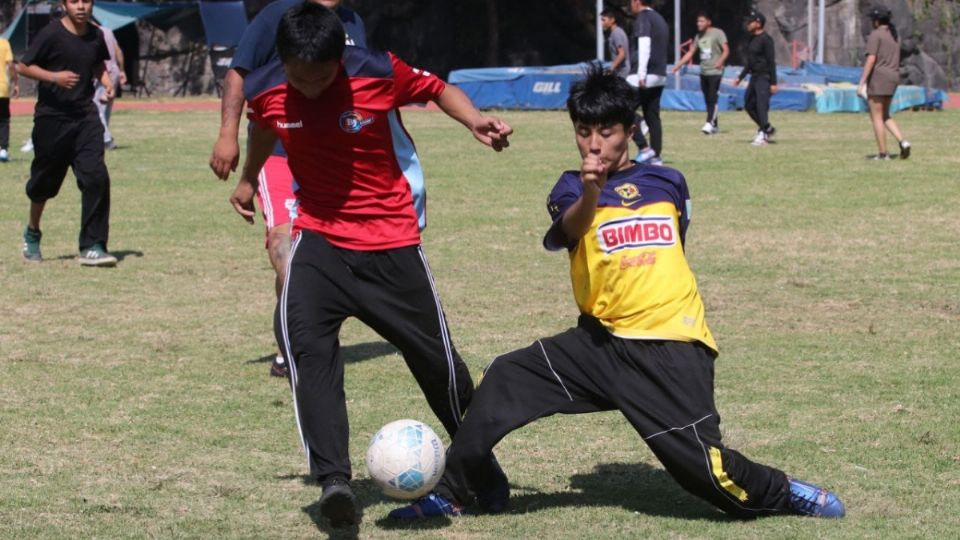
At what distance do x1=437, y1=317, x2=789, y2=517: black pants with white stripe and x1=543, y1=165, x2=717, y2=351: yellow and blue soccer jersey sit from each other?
0.23 feet

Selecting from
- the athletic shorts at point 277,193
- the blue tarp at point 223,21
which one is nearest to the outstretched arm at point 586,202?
the athletic shorts at point 277,193

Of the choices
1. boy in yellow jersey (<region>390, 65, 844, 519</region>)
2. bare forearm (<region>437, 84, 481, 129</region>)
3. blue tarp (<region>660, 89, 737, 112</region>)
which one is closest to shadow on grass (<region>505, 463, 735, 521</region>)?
boy in yellow jersey (<region>390, 65, 844, 519</region>)

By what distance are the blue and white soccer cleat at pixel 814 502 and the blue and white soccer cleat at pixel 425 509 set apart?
1.22 m

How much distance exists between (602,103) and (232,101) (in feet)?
6.14

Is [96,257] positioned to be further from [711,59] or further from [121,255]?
[711,59]

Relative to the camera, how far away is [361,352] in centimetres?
854

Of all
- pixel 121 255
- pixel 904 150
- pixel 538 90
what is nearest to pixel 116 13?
pixel 538 90

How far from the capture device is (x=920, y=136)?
915 inches

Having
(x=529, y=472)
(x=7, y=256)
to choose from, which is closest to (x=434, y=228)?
(x=7, y=256)

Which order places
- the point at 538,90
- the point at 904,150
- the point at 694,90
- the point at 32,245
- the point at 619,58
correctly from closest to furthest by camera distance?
the point at 32,245
the point at 904,150
the point at 619,58
the point at 694,90
the point at 538,90

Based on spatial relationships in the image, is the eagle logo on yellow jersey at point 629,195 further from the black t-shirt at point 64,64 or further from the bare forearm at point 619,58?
the bare forearm at point 619,58

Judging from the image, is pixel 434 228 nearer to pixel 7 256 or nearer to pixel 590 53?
pixel 7 256

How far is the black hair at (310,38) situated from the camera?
5020 millimetres

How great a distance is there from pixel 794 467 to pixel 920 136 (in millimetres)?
18457
